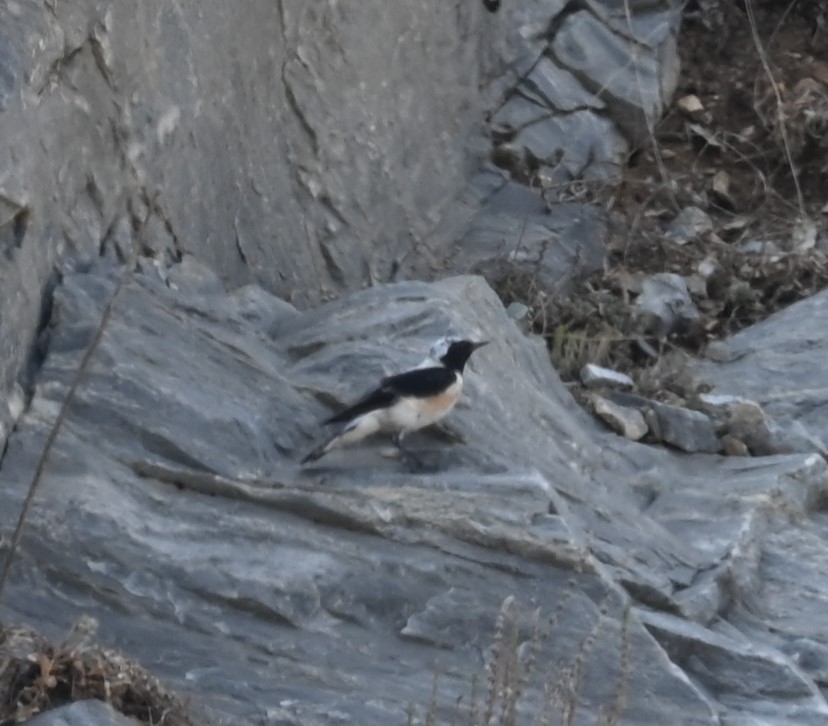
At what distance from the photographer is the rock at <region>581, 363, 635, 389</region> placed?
686 centimetres

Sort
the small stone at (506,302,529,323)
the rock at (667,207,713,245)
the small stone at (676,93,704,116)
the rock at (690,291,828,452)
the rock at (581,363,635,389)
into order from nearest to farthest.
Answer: the rock at (690,291,828,452), the rock at (581,363,635,389), the small stone at (506,302,529,323), the rock at (667,207,713,245), the small stone at (676,93,704,116)

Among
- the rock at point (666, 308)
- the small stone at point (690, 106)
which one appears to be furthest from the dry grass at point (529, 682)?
the small stone at point (690, 106)

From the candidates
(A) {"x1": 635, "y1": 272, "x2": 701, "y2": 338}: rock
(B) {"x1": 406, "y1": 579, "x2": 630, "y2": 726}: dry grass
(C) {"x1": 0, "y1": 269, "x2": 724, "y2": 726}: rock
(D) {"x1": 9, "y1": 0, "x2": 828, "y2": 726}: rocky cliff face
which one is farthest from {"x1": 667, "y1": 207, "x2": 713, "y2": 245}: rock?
(B) {"x1": 406, "y1": 579, "x2": 630, "y2": 726}: dry grass

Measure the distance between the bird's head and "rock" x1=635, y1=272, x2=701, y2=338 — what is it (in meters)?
2.60

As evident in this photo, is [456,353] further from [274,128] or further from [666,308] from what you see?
[666,308]

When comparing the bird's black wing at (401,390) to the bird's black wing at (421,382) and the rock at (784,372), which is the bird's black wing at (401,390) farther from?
the rock at (784,372)

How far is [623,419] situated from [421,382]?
162 centimetres

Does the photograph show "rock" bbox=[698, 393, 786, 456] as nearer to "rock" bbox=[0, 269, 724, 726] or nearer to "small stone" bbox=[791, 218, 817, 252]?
"rock" bbox=[0, 269, 724, 726]

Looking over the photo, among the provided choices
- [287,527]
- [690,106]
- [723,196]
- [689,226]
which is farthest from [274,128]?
[690,106]

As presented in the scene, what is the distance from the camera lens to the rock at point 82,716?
138 inches

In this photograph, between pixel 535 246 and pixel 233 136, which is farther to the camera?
pixel 535 246

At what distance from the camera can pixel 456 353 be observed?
536 cm

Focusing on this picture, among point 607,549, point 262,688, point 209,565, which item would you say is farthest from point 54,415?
point 607,549

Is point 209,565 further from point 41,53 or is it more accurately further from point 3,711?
point 41,53
